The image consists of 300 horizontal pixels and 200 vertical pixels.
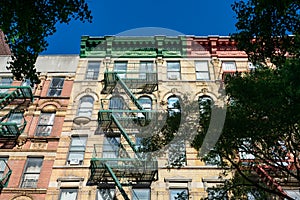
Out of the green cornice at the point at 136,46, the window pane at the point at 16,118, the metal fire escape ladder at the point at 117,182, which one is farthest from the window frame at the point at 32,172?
the green cornice at the point at 136,46

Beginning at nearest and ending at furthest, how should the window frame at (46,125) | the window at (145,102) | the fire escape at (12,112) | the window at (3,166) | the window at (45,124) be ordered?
the window at (3,166) → the fire escape at (12,112) → the window frame at (46,125) → the window at (45,124) → the window at (145,102)

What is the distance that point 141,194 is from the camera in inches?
610

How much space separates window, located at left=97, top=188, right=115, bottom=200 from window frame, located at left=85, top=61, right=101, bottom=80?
8.36 m

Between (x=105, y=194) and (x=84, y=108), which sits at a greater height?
(x=84, y=108)

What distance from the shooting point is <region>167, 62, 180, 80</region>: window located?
21438 millimetres

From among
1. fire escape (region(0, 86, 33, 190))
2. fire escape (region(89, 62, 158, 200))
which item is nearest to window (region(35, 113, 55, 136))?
fire escape (region(0, 86, 33, 190))

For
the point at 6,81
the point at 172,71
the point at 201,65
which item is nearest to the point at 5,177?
the point at 6,81

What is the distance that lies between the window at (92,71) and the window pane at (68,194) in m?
8.20

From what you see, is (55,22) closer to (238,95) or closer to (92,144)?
(238,95)

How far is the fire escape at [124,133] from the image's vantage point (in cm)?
1556

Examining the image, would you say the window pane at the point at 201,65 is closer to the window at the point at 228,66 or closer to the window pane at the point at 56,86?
the window at the point at 228,66

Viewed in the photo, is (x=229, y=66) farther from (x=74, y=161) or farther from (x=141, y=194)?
(x=74, y=161)

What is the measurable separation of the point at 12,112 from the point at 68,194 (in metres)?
6.79

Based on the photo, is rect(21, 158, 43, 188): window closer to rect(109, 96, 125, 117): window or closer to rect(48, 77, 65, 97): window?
rect(48, 77, 65, 97): window
